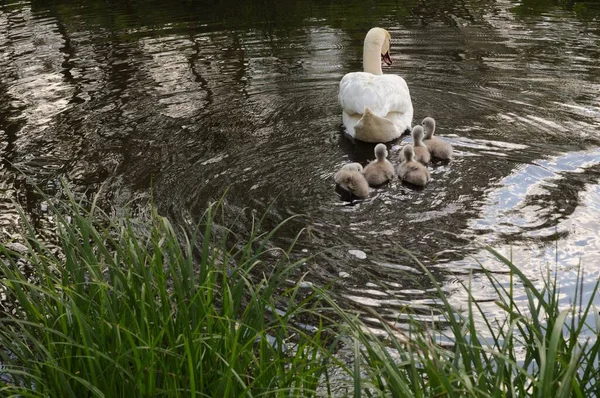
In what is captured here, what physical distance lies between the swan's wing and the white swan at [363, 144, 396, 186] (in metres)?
0.96

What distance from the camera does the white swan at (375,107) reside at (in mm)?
7648

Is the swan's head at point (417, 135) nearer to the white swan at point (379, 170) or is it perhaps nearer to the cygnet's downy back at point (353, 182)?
the white swan at point (379, 170)

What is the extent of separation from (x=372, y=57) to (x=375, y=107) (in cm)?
121

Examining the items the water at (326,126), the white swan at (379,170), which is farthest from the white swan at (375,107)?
the white swan at (379,170)

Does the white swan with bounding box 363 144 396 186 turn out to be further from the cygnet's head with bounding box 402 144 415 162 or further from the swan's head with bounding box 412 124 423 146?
the swan's head with bounding box 412 124 423 146

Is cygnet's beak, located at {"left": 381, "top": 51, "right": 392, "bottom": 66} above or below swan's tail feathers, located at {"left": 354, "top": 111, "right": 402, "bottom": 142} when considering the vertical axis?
above

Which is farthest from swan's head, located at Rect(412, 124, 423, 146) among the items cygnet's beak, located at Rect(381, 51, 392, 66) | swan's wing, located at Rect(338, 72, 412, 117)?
cygnet's beak, located at Rect(381, 51, 392, 66)

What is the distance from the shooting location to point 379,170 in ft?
22.0

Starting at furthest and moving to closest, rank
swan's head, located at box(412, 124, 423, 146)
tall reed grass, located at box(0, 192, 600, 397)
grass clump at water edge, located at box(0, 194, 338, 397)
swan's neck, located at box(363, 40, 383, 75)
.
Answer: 1. swan's neck, located at box(363, 40, 383, 75)
2. swan's head, located at box(412, 124, 423, 146)
3. grass clump at water edge, located at box(0, 194, 338, 397)
4. tall reed grass, located at box(0, 192, 600, 397)

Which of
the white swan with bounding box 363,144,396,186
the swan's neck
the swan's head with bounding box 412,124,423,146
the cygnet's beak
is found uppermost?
the swan's neck

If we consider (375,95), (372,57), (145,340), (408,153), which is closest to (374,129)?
(375,95)

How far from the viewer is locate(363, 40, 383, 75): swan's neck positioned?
8758 mm

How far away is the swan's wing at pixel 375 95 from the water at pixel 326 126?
0.33 metres

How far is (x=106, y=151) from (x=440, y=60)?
4.59 meters
